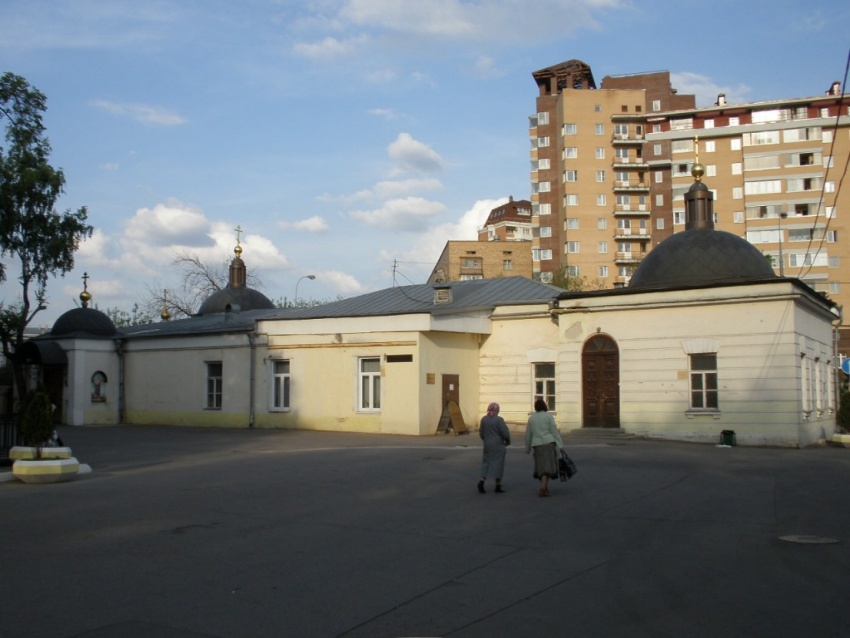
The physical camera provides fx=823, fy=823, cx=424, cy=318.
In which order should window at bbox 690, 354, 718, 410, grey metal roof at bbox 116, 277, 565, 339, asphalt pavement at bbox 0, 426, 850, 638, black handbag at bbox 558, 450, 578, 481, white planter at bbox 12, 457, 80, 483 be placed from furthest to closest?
grey metal roof at bbox 116, 277, 565, 339
window at bbox 690, 354, 718, 410
white planter at bbox 12, 457, 80, 483
black handbag at bbox 558, 450, 578, 481
asphalt pavement at bbox 0, 426, 850, 638

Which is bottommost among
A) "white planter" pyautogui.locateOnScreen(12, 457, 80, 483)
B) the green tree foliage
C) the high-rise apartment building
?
"white planter" pyautogui.locateOnScreen(12, 457, 80, 483)

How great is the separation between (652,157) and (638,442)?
203 feet

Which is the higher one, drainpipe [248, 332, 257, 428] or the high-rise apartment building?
the high-rise apartment building

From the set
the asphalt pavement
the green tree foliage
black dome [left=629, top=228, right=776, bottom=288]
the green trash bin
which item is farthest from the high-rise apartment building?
the green tree foliage

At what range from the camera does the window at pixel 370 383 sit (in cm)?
2825

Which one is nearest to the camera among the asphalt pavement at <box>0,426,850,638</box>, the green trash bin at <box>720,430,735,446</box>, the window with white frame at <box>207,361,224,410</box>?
the asphalt pavement at <box>0,426,850,638</box>

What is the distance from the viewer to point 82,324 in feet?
120

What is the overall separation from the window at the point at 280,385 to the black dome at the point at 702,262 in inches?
516

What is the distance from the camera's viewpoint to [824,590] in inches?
294

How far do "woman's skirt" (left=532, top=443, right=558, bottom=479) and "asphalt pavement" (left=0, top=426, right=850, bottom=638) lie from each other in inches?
16.7

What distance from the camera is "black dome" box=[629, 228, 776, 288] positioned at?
2719cm

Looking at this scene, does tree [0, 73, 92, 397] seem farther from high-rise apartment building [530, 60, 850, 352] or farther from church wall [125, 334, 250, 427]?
high-rise apartment building [530, 60, 850, 352]

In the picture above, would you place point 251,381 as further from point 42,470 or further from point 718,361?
point 718,361

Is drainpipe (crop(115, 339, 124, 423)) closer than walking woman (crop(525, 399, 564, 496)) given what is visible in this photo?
No
